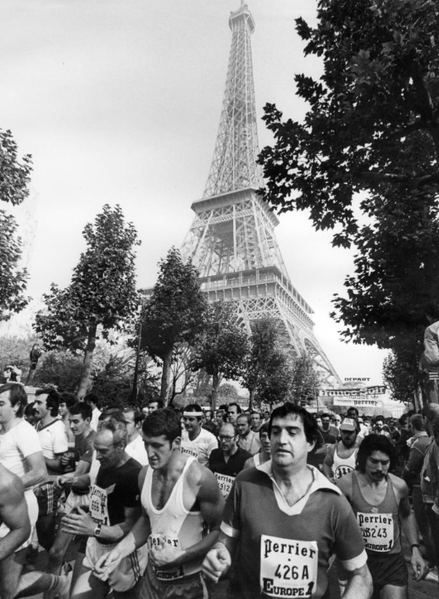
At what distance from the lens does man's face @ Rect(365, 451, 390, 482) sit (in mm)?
4117

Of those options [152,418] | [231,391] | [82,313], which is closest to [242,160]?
[231,391]

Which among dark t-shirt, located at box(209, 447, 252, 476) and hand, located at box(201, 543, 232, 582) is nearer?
hand, located at box(201, 543, 232, 582)

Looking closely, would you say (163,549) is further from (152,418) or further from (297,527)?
(297,527)

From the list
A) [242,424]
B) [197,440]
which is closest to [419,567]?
[197,440]

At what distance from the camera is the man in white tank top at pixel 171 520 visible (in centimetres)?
318

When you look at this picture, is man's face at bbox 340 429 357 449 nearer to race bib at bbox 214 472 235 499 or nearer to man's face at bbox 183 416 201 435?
race bib at bbox 214 472 235 499

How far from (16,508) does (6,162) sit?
1420 cm

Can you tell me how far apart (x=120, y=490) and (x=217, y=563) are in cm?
173

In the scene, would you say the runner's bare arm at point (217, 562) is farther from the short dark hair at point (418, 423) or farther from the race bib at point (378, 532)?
the short dark hair at point (418, 423)

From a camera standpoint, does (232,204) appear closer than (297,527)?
No

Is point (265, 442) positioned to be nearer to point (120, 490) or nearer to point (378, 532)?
point (378, 532)

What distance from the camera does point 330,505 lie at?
8.34 feet

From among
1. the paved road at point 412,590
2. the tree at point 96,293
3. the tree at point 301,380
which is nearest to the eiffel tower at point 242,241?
the tree at point 301,380

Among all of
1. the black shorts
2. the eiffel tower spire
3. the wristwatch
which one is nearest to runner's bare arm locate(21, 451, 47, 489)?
the wristwatch
